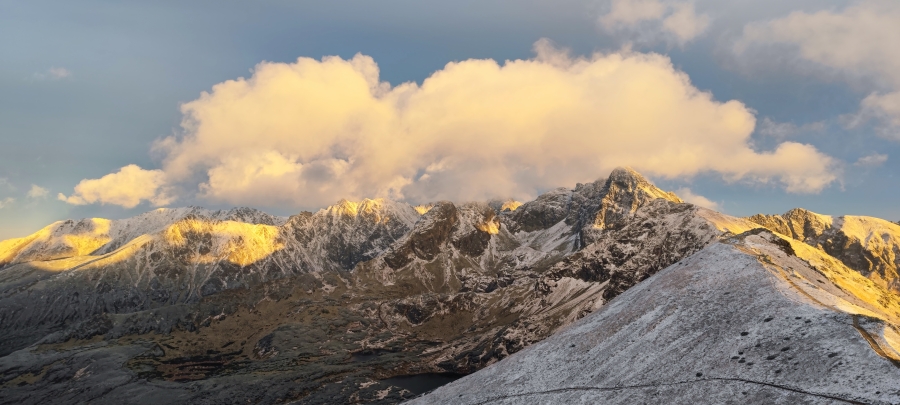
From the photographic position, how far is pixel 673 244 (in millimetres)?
198875

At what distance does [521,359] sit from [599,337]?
13.4m

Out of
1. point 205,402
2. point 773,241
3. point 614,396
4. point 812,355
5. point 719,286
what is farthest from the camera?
point 205,402

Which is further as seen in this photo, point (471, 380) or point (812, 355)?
point (471, 380)

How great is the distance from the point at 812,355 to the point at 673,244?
16815cm

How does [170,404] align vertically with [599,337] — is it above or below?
below

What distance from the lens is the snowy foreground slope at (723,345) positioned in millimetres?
40000

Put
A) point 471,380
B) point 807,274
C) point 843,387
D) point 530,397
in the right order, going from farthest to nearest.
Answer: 1. point 471,380
2. point 807,274
3. point 530,397
4. point 843,387

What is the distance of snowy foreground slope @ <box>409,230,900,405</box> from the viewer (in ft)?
131

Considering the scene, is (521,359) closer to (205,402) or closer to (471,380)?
(471,380)

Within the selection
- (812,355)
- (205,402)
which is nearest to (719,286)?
(812,355)

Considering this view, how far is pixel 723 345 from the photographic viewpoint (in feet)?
165

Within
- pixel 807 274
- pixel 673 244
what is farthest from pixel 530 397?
pixel 673 244

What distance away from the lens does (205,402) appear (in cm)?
19138

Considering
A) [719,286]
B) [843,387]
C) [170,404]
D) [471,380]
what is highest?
[719,286]
